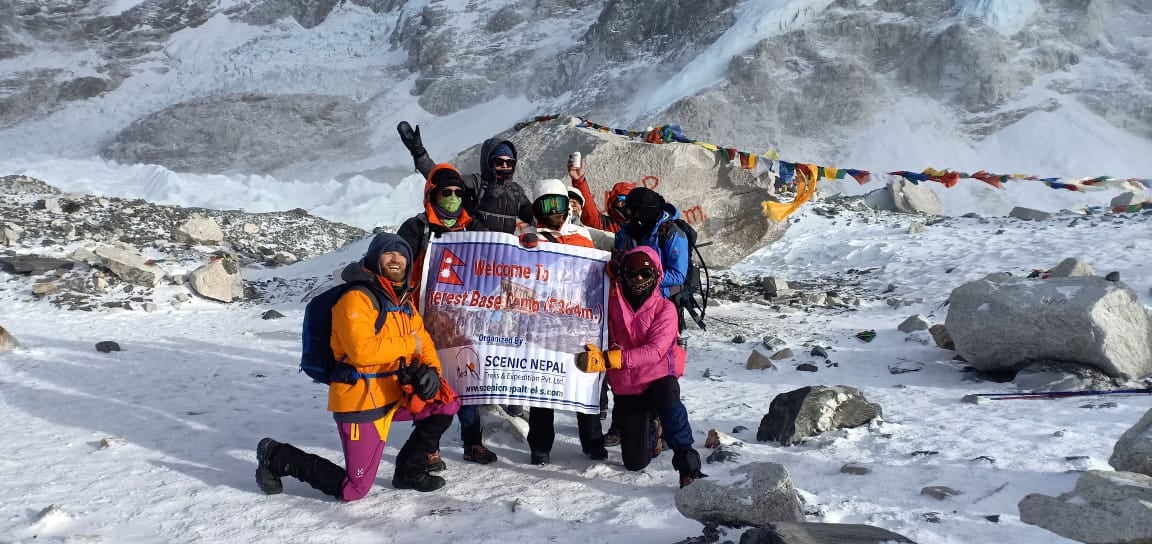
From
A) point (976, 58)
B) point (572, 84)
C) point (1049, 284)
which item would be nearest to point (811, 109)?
point (976, 58)

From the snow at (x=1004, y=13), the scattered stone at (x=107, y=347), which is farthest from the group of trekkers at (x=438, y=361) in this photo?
the snow at (x=1004, y=13)

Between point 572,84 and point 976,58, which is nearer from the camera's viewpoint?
point 976,58

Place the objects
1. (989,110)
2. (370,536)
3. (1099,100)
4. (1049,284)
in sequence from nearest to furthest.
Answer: (370,536) → (1049,284) → (1099,100) → (989,110)

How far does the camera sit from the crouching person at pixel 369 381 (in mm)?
3533

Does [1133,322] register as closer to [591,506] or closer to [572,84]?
[591,506]

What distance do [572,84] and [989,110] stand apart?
24.6 metres

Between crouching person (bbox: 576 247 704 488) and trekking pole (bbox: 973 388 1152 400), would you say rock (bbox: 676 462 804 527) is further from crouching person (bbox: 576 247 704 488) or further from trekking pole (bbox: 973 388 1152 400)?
trekking pole (bbox: 973 388 1152 400)

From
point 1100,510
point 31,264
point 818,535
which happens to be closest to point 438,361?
point 818,535

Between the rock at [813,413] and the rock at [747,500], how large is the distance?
4.22 feet

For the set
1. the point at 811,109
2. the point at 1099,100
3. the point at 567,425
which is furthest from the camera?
the point at 811,109

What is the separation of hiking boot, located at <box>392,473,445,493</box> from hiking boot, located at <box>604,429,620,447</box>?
118cm

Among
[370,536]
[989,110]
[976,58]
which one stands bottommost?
[370,536]

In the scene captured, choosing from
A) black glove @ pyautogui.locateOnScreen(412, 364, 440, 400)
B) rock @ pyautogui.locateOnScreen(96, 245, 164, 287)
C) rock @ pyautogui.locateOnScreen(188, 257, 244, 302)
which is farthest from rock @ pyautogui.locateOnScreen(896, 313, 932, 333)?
rock @ pyautogui.locateOnScreen(96, 245, 164, 287)

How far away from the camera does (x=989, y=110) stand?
97.7 ft
